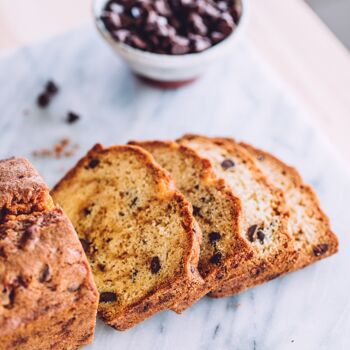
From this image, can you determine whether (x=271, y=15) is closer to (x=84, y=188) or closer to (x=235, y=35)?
(x=235, y=35)

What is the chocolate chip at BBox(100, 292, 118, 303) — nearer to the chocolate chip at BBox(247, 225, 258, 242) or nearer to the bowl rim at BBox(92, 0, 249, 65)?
the chocolate chip at BBox(247, 225, 258, 242)

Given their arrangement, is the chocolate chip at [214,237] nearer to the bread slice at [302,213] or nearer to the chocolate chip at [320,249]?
the bread slice at [302,213]

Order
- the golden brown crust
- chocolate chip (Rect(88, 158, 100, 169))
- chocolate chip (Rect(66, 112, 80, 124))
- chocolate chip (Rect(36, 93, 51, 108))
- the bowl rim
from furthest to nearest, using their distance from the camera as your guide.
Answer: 1. chocolate chip (Rect(36, 93, 51, 108))
2. chocolate chip (Rect(66, 112, 80, 124))
3. the bowl rim
4. chocolate chip (Rect(88, 158, 100, 169))
5. the golden brown crust

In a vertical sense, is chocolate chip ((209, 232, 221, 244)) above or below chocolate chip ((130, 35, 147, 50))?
below

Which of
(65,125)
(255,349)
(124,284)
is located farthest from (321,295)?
(65,125)

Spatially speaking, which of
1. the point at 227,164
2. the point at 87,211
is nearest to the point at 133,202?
the point at 87,211

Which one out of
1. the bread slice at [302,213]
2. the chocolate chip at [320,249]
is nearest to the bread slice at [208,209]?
the bread slice at [302,213]

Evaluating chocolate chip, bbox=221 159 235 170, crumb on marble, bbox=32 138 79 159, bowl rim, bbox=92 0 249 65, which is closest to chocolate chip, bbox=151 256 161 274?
chocolate chip, bbox=221 159 235 170
